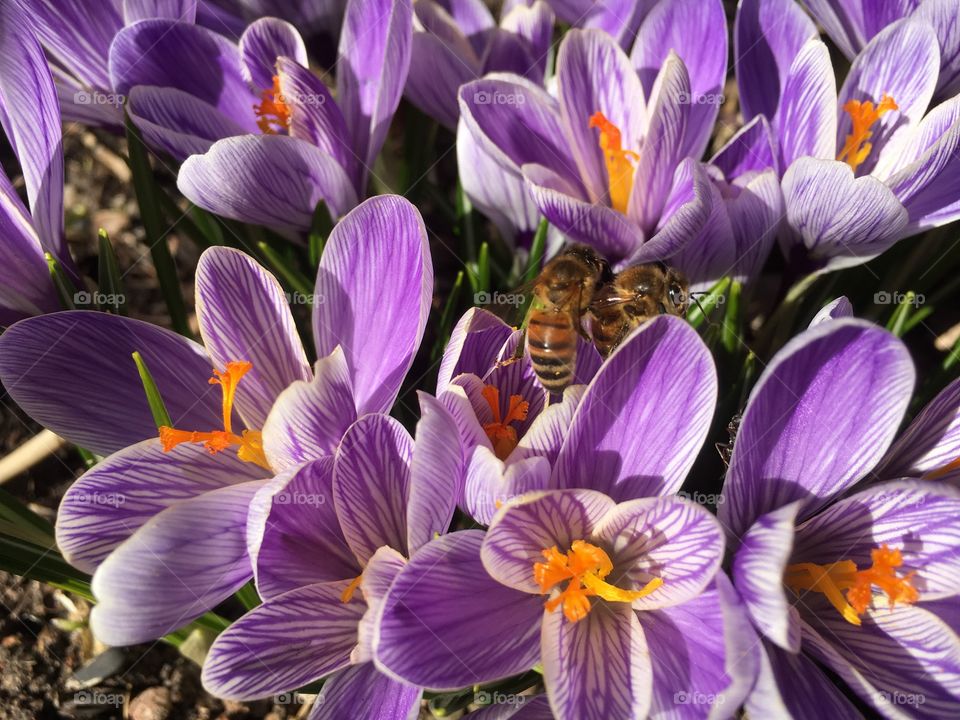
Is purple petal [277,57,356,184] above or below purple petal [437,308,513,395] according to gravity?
above

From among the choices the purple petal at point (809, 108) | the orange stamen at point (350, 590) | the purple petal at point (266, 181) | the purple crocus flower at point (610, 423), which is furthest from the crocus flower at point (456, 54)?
the orange stamen at point (350, 590)

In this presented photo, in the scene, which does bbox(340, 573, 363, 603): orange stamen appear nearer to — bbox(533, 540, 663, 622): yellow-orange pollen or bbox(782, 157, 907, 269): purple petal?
bbox(533, 540, 663, 622): yellow-orange pollen

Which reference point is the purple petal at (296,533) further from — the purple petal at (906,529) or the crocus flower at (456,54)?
the crocus flower at (456,54)

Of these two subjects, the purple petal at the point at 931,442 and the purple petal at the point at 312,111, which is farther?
the purple petal at the point at 312,111

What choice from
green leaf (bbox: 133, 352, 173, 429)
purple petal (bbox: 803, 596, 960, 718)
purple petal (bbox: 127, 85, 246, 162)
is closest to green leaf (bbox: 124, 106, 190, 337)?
purple petal (bbox: 127, 85, 246, 162)

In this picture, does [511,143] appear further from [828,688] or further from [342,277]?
[828,688]

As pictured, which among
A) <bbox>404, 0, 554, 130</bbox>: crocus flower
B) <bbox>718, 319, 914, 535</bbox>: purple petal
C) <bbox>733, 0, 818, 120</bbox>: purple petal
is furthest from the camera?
<bbox>404, 0, 554, 130</bbox>: crocus flower

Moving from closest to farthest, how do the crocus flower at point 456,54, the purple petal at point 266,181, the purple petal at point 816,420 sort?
the purple petal at point 816,420, the purple petal at point 266,181, the crocus flower at point 456,54
